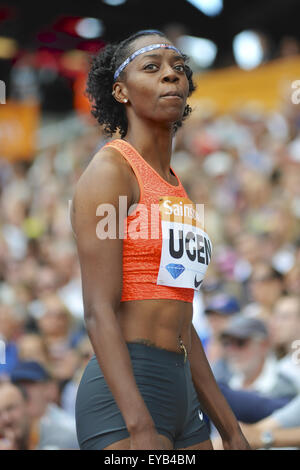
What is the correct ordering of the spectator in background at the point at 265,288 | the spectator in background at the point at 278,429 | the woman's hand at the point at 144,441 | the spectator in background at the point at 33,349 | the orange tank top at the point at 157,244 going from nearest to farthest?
the woman's hand at the point at 144,441, the orange tank top at the point at 157,244, the spectator in background at the point at 278,429, the spectator in background at the point at 265,288, the spectator in background at the point at 33,349

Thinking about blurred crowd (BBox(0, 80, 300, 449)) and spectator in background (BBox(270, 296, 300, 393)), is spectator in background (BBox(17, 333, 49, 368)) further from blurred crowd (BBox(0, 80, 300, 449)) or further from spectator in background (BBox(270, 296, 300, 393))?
spectator in background (BBox(270, 296, 300, 393))

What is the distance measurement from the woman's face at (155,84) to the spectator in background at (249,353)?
95.9 inches

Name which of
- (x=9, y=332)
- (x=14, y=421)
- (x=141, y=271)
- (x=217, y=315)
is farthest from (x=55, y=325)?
(x=141, y=271)

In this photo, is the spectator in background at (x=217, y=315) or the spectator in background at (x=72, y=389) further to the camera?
the spectator in background at (x=217, y=315)

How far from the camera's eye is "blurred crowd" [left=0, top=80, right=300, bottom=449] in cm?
420

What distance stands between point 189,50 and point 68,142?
257 cm

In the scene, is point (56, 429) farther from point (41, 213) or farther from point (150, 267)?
point (41, 213)

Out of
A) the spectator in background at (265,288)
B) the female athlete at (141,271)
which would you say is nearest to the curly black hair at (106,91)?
the female athlete at (141,271)

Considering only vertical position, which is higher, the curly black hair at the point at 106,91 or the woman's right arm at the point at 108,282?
the curly black hair at the point at 106,91

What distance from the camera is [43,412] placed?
14.5ft

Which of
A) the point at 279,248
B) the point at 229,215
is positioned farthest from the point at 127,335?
the point at 229,215

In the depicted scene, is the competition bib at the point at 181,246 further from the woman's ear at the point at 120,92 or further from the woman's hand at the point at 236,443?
the woman's hand at the point at 236,443

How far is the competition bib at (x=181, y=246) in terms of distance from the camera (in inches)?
86.7

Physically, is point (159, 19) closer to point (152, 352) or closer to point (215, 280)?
point (215, 280)
